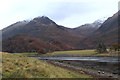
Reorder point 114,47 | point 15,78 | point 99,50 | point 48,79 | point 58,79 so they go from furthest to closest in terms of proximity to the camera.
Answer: point 99,50 → point 114,47 → point 58,79 → point 48,79 → point 15,78

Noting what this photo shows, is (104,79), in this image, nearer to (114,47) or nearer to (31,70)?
(31,70)

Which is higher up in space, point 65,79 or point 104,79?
point 65,79

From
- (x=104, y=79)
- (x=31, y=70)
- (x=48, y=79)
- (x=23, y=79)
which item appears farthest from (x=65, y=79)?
(x=104, y=79)

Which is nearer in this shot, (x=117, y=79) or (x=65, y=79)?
(x=65, y=79)

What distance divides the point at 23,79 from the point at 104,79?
45.2 feet

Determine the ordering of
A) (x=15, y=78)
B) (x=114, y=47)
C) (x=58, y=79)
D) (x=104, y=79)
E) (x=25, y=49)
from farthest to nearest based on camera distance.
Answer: (x=25, y=49), (x=114, y=47), (x=104, y=79), (x=58, y=79), (x=15, y=78)

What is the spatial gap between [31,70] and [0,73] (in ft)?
10.9

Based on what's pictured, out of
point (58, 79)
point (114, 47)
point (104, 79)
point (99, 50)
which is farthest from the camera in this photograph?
point (99, 50)

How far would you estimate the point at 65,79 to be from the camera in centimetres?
1494

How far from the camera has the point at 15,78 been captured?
11664 millimetres

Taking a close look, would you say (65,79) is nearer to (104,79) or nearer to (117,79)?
(104,79)

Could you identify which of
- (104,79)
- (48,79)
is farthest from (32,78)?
(104,79)

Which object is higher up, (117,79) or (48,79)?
(48,79)

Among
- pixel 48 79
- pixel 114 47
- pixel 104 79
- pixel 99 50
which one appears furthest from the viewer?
pixel 99 50
